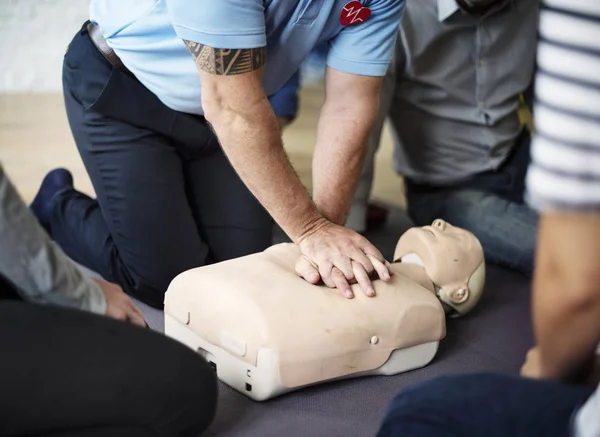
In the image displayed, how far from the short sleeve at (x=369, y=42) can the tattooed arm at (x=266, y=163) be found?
255mm

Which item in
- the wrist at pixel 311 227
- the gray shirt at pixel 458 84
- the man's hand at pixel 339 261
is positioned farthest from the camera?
the gray shirt at pixel 458 84

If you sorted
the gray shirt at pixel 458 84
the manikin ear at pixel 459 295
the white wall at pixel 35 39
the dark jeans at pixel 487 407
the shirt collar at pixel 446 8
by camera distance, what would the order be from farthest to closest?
the white wall at pixel 35 39, the gray shirt at pixel 458 84, the shirt collar at pixel 446 8, the manikin ear at pixel 459 295, the dark jeans at pixel 487 407

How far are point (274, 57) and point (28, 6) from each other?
2.40 meters

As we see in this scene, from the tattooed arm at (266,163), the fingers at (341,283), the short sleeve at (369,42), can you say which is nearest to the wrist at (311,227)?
the tattooed arm at (266,163)

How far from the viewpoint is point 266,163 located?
1.46m

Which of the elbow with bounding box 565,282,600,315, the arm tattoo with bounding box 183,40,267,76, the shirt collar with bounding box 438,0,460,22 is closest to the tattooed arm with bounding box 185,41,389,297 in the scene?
the arm tattoo with bounding box 183,40,267,76

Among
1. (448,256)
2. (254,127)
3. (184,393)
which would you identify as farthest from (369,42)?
(184,393)

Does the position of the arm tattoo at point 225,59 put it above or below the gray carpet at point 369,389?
above

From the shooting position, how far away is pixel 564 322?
2.58 ft

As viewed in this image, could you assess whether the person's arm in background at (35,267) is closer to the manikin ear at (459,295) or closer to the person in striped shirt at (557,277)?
the person in striped shirt at (557,277)

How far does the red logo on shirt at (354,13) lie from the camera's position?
1.52 m

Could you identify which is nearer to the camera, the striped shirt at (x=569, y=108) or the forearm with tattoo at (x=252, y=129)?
the striped shirt at (x=569, y=108)

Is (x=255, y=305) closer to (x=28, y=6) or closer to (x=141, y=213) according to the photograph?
(x=141, y=213)

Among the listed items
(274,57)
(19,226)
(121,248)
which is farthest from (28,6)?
(19,226)
